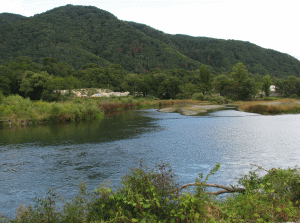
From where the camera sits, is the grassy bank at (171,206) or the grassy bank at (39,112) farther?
the grassy bank at (39,112)

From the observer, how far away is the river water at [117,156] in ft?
38.6

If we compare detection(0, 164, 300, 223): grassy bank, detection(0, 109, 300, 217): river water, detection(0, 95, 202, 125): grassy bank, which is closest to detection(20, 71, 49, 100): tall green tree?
detection(0, 95, 202, 125): grassy bank

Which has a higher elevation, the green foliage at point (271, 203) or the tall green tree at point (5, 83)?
the tall green tree at point (5, 83)

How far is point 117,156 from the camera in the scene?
1673 centimetres

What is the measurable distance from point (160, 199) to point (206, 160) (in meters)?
9.52

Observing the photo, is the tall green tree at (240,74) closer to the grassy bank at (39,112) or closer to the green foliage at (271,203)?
the grassy bank at (39,112)

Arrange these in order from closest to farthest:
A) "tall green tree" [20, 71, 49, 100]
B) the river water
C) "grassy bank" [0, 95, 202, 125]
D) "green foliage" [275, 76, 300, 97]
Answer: the river water
"grassy bank" [0, 95, 202, 125]
"tall green tree" [20, 71, 49, 100]
"green foliage" [275, 76, 300, 97]

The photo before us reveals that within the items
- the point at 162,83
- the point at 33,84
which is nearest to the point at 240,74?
the point at 162,83

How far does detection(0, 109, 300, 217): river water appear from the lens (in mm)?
11773

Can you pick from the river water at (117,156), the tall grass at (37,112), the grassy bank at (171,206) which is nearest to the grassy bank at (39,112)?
the tall grass at (37,112)

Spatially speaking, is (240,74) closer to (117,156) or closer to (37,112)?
(37,112)

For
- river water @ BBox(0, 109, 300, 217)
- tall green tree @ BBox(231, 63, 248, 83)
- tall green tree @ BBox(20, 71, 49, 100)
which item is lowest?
river water @ BBox(0, 109, 300, 217)

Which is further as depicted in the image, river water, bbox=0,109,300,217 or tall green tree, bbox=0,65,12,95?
tall green tree, bbox=0,65,12,95

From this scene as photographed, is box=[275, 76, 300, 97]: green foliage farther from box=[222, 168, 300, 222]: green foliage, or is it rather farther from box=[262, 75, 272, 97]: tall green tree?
box=[222, 168, 300, 222]: green foliage
